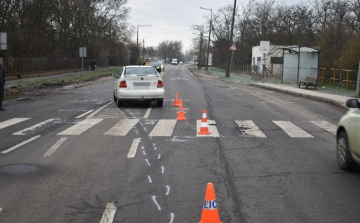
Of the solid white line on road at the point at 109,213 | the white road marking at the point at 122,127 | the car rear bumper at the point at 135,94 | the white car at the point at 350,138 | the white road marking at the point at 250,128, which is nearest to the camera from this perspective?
the solid white line on road at the point at 109,213

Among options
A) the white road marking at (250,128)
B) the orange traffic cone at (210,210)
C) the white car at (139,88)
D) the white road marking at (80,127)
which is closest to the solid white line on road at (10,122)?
the white road marking at (80,127)

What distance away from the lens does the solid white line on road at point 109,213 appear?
491 centimetres

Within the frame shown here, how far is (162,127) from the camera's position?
1171cm

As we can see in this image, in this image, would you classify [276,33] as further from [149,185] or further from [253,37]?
[149,185]

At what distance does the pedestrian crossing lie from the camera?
10750 mm

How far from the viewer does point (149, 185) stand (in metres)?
6.30

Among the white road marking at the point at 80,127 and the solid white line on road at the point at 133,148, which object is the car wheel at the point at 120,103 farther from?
the solid white line on road at the point at 133,148

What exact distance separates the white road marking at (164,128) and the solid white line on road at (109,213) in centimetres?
526

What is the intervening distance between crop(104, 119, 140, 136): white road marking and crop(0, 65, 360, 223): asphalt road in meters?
0.02

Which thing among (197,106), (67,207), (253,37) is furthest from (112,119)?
(253,37)

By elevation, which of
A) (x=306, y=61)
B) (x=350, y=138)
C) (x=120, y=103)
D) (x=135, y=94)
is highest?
(x=306, y=61)

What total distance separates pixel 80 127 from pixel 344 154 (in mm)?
6777

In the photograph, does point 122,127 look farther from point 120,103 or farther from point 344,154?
point 344,154

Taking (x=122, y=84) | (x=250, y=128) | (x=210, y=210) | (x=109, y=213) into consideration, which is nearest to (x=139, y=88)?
(x=122, y=84)
